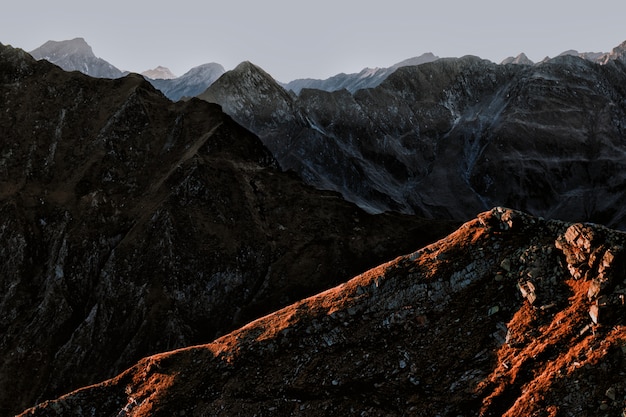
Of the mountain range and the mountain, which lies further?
the mountain range

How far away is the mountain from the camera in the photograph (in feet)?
84.4

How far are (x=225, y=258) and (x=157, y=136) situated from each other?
41.5m

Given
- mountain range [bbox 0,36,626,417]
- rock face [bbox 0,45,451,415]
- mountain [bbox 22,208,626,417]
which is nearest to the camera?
mountain [bbox 22,208,626,417]

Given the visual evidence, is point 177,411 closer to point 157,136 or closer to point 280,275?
point 280,275

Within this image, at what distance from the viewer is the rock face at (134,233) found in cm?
8338

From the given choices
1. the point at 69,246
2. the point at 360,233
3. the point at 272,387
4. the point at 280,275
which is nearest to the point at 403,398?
the point at 272,387

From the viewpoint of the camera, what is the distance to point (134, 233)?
93.6 m

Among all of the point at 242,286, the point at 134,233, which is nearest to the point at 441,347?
the point at 242,286

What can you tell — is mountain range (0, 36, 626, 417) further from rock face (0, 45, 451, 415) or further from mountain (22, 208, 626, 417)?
rock face (0, 45, 451, 415)

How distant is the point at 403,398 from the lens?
28.2m

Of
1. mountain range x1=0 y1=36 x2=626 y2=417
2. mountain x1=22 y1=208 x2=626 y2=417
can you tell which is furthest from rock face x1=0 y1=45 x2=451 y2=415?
mountain x1=22 y1=208 x2=626 y2=417

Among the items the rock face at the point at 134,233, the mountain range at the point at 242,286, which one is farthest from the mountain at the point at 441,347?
the rock face at the point at 134,233

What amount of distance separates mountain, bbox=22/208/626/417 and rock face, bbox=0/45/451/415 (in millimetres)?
48363

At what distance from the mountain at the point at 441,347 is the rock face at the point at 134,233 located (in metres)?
48.4
